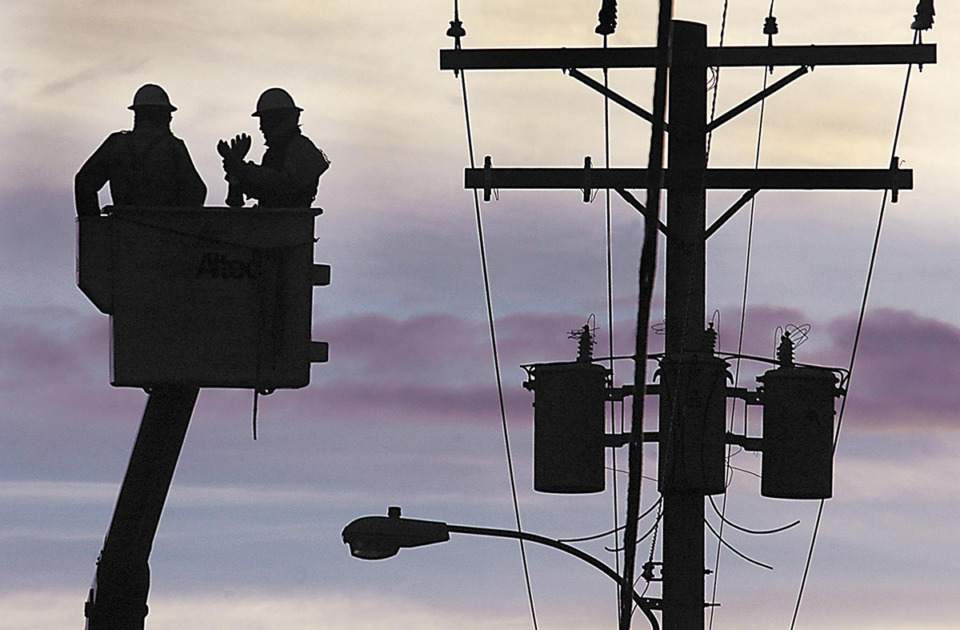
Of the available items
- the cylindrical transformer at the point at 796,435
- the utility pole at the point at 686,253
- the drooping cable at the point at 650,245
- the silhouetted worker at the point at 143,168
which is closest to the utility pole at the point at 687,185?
the utility pole at the point at 686,253

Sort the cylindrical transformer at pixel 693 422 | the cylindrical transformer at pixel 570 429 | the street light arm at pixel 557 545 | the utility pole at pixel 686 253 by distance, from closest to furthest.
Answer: the street light arm at pixel 557 545 → the utility pole at pixel 686 253 → the cylindrical transformer at pixel 693 422 → the cylindrical transformer at pixel 570 429

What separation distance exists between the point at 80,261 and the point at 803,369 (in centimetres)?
1004

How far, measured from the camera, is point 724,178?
22859 millimetres

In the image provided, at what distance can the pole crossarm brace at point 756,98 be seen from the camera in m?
22.2

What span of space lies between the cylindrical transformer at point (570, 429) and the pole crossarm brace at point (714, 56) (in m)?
3.94

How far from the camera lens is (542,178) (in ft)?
75.3

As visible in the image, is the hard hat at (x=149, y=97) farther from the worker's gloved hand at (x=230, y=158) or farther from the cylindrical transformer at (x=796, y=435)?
the cylindrical transformer at (x=796, y=435)

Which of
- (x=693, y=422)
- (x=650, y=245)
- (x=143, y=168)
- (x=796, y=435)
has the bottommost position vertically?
(x=650, y=245)

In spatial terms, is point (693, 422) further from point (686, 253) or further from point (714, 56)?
point (714, 56)

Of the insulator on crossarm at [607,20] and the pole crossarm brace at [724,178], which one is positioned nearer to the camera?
the insulator on crossarm at [607,20]

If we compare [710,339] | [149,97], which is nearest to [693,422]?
[710,339]

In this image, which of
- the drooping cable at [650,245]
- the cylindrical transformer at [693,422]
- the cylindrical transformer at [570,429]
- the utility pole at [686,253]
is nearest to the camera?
the drooping cable at [650,245]

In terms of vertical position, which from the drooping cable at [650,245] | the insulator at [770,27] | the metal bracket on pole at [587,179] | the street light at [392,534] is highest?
the insulator at [770,27]

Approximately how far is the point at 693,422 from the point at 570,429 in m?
1.66
